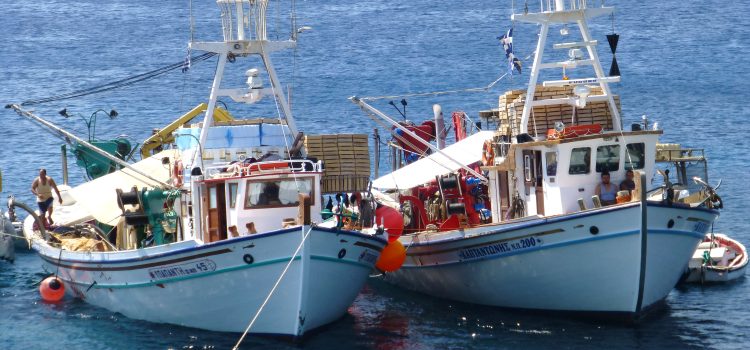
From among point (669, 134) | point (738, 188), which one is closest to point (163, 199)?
point (738, 188)

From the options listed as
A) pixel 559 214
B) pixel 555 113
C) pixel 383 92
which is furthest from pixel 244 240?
pixel 383 92

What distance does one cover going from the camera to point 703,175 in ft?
123

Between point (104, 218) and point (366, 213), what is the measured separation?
735 centimetres

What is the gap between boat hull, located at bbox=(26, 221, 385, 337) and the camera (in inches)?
1156

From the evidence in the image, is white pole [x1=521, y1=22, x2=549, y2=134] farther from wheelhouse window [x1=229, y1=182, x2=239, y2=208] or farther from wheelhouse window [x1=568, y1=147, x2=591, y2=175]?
wheelhouse window [x1=229, y1=182, x2=239, y2=208]

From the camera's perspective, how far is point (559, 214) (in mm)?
31719

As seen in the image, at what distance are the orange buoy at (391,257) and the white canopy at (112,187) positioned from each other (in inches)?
261

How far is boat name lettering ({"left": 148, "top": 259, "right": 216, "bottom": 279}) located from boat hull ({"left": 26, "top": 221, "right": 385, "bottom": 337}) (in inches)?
1.1

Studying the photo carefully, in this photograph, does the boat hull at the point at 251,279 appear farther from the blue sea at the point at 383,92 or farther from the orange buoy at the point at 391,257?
the orange buoy at the point at 391,257

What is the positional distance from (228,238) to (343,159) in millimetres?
3958

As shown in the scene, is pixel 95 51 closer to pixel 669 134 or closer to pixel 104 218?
pixel 669 134

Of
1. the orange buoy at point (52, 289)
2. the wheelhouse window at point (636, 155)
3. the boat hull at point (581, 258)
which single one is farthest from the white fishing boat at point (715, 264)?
the orange buoy at point (52, 289)

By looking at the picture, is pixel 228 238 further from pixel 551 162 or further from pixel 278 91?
pixel 551 162

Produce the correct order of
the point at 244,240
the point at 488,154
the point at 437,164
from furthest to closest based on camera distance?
the point at 437,164
the point at 488,154
the point at 244,240
